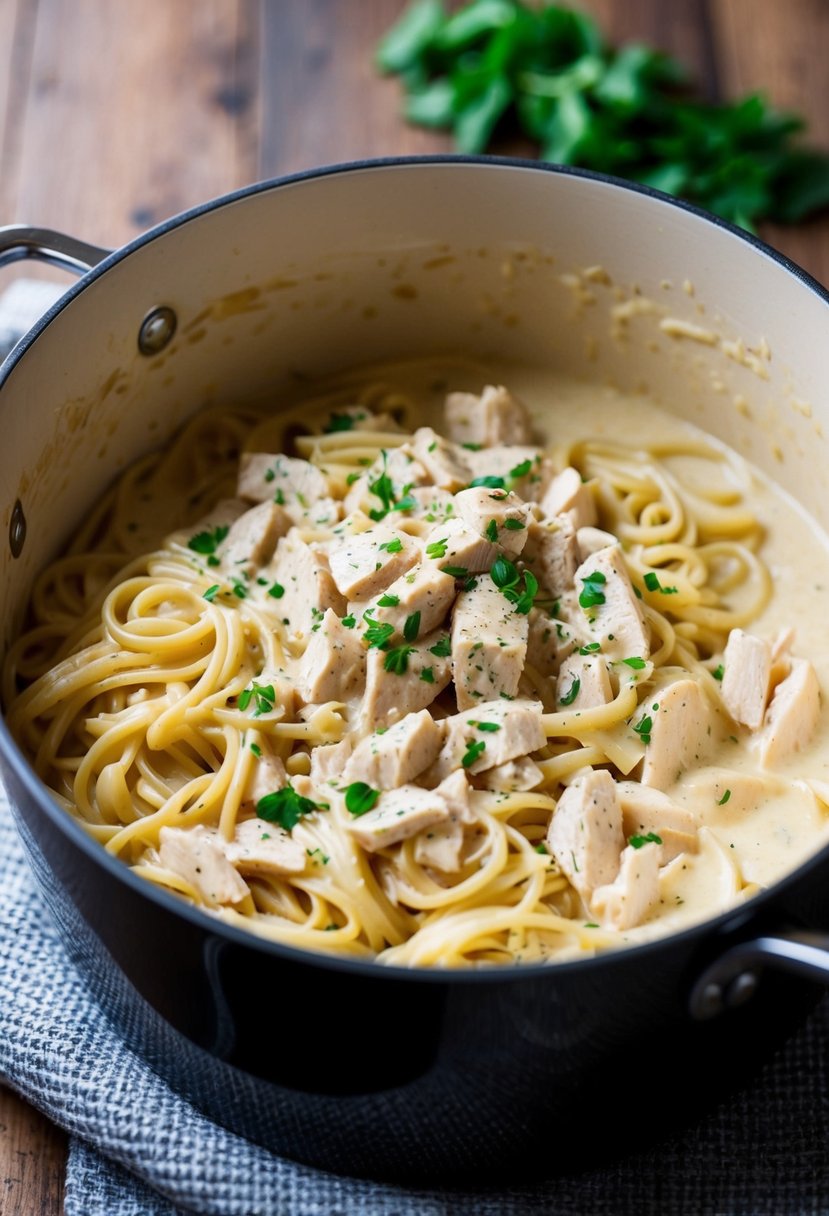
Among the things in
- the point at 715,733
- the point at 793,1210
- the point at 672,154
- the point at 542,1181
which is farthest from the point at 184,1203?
the point at 672,154

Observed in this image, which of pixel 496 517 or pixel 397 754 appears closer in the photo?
pixel 397 754

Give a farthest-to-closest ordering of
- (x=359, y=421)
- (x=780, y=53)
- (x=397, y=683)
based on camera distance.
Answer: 1. (x=780, y=53)
2. (x=359, y=421)
3. (x=397, y=683)

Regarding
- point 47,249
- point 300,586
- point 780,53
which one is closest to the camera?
point 47,249

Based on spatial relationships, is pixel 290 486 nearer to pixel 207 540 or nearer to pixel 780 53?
pixel 207 540

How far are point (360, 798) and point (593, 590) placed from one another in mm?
926

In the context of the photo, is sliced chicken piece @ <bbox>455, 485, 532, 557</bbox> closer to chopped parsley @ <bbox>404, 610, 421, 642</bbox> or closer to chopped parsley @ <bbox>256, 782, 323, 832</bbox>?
chopped parsley @ <bbox>404, 610, 421, 642</bbox>

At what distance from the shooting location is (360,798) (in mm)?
3412

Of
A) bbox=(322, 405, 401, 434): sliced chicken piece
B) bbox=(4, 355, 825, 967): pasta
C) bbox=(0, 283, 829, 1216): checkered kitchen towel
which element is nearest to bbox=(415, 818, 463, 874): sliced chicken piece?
bbox=(4, 355, 825, 967): pasta


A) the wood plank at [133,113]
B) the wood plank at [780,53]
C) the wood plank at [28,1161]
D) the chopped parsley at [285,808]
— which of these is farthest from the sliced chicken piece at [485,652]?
the wood plank at [780,53]

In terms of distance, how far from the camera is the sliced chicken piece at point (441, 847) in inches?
132

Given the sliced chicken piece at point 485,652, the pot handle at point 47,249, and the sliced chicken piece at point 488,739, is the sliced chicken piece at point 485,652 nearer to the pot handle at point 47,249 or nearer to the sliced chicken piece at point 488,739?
the sliced chicken piece at point 488,739

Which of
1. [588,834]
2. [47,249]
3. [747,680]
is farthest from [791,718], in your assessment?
[47,249]

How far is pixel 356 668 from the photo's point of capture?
3697mm

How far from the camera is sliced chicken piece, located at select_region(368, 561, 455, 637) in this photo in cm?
365
